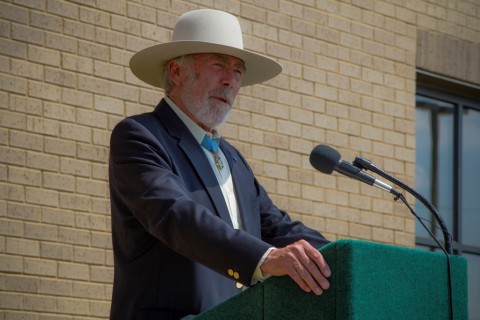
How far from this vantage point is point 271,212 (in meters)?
4.73

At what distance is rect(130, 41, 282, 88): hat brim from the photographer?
184 inches

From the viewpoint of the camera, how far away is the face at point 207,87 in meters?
4.60


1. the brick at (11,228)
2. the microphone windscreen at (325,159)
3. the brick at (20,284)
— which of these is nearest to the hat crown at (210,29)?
the microphone windscreen at (325,159)

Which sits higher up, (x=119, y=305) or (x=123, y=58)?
(x=123, y=58)

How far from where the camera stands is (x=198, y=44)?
15.3 feet

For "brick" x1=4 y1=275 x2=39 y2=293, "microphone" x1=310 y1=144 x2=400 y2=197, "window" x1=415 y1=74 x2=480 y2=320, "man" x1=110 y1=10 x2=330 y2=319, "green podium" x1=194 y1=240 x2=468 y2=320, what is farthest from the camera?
"window" x1=415 y1=74 x2=480 y2=320

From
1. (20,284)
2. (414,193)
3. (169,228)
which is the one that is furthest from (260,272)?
(20,284)

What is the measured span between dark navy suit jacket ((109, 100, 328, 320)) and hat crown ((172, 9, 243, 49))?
0.36m

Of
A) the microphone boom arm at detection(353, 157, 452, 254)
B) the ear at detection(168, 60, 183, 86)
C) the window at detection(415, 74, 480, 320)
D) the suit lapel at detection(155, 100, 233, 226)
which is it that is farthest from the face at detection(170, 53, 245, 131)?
the window at detection(415, 74, 480, 320)

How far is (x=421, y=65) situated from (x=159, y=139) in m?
4.46

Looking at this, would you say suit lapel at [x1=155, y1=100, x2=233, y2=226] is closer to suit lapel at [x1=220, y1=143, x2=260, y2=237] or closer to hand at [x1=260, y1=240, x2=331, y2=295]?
suit lapel at [x1=220, y1=143, x2=260, y2=237]

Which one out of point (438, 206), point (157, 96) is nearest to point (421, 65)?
point (438, 206)

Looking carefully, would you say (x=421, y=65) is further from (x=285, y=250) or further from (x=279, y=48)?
(x=285, y=250)

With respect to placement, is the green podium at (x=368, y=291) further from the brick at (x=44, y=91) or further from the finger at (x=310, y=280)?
the brick at (x=44, y=91)
